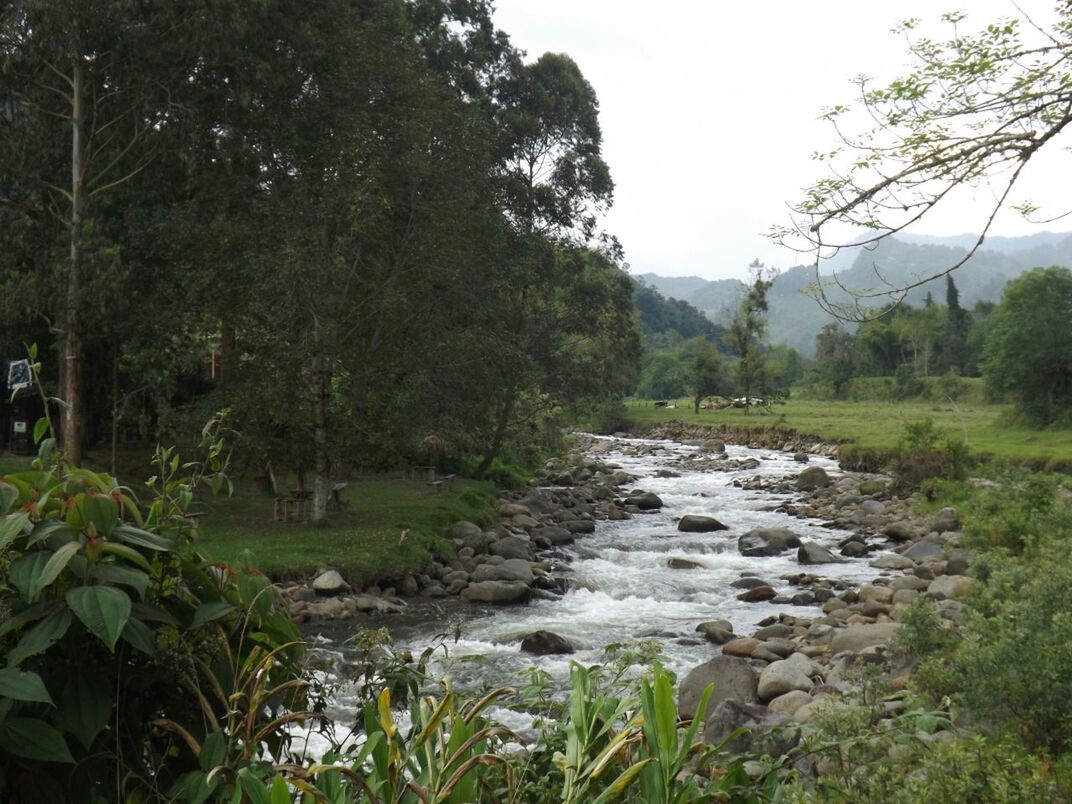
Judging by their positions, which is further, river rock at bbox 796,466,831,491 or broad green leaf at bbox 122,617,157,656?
river rock at bbox 796,466,831,491

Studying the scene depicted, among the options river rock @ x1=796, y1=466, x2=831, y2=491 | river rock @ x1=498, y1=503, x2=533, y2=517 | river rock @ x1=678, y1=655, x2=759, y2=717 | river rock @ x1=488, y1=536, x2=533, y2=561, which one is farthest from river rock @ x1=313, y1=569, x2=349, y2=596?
river rock @ x1=796, y1=466, x2=831, y2=491

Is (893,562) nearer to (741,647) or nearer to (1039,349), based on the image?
(741,647)

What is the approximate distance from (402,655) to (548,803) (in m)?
0.59

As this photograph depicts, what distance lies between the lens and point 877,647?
1062 cm

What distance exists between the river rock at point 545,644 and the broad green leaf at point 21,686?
36.0 feet

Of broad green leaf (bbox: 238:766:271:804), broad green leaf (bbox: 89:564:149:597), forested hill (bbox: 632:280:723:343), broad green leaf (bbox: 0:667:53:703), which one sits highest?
forested hill (bbox: 632:280:723:343)

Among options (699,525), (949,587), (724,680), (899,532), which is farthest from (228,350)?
(899,532)

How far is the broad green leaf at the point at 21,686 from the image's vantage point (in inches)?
59.5

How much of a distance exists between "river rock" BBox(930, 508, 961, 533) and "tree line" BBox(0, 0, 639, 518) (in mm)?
10793

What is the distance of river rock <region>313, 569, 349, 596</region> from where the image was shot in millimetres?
14211

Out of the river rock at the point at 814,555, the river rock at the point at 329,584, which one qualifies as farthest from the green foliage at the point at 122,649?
the river rock at the point at 814,555

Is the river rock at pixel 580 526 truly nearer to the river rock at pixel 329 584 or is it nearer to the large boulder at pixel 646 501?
the large boulder at pixel 646 501

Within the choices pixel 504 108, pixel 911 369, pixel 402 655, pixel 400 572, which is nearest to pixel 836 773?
pixel 402 655

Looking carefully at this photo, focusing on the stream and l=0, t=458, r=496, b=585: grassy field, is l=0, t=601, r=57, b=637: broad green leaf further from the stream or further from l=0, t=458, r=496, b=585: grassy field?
l=0, t=458, r=496, b=585: grassy field
